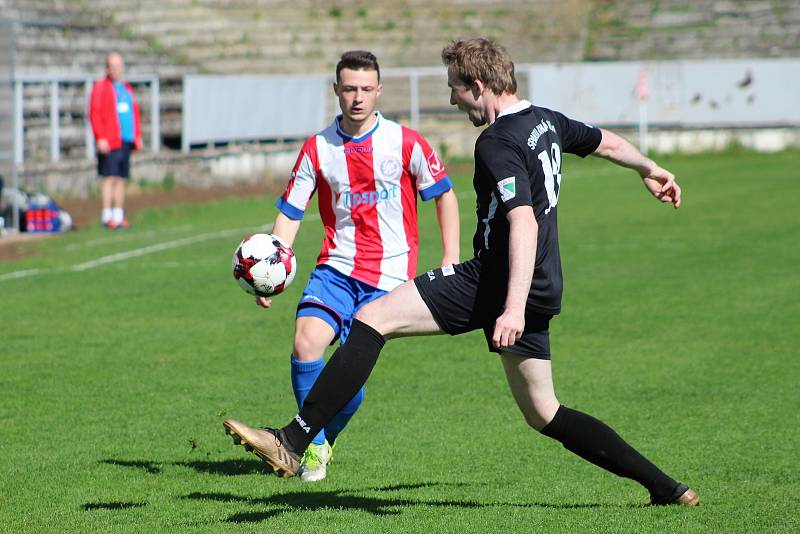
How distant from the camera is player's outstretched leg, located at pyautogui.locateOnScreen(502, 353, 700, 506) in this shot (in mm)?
4812

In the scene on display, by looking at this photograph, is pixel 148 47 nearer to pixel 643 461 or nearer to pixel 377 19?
pixel 377 19

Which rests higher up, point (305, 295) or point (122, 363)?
point (305, 295)

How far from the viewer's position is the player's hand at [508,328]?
432 centimetres

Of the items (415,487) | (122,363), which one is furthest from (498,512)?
(122,363)

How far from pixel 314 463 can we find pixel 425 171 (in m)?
1.49

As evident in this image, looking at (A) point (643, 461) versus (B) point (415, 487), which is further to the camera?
(B) point (415, 487)

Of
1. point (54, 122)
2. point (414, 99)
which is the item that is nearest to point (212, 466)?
point (54, 122)

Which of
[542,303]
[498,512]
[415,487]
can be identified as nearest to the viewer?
[542,303]

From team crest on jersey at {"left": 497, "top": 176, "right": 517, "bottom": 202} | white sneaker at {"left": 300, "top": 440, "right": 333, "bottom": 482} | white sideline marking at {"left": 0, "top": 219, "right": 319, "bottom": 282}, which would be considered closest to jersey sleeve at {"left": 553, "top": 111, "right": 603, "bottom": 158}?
team crest on jersey at {"left": 497, "top": 176, "right": 517, "bottom": 202}

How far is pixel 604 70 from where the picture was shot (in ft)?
102

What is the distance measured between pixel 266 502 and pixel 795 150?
27.0 meters

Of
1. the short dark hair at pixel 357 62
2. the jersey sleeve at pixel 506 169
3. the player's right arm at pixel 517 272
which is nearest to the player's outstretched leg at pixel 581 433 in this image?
the player's right arm at pixel 517 272

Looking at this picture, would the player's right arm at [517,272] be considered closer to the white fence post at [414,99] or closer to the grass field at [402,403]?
the grass field at [402,403]

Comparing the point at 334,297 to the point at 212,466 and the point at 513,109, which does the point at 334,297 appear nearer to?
the point at 212,466
